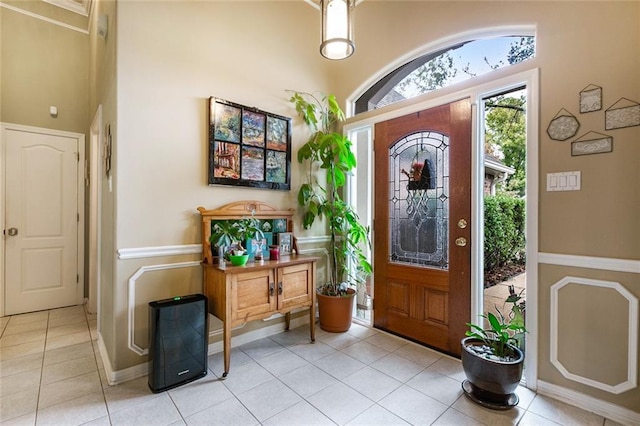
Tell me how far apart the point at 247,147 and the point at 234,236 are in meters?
0.90

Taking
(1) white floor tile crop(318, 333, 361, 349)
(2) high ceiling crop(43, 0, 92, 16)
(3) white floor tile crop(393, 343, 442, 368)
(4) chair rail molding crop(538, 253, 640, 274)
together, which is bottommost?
(1) white floor tile crop(318, 333, 361, 349)

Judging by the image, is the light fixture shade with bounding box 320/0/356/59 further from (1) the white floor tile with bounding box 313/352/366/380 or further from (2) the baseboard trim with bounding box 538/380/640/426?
(2) the baseboard trim with bounding box 538/380/640/426

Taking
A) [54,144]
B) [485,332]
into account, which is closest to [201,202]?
[485,332]

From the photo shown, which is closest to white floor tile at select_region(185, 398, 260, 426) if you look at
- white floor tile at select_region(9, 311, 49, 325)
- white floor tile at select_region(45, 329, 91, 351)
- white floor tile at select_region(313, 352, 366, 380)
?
white floor tile at select_region(313, 352, 366, 380)

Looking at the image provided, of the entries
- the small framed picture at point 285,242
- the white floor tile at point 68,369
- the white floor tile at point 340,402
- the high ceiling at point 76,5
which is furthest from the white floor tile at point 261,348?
the high ceiling at point 76,5

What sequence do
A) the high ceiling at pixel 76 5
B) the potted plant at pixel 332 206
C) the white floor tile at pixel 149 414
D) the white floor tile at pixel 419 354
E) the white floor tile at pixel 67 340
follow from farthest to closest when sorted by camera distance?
the high ceiling at pixel 76 5 → the potted plant at pixel 332 206 → the white floor tile at pixel 67 340 → the white floor tile at pixel 419 354 → the white floor tile at pixel 149 414

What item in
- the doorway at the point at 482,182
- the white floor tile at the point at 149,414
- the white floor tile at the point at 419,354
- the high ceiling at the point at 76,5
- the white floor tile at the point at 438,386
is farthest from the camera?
the high ceiling at the point at 76,5

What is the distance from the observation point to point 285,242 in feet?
9.84

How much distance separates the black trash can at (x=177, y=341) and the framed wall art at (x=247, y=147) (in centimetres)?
105

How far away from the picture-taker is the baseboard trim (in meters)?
1.74

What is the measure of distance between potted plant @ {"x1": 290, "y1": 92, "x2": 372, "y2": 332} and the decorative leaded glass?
43 cm

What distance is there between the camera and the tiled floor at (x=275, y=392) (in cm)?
178

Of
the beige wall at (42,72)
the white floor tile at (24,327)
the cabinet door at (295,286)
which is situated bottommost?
the white floor tile at (24,327)

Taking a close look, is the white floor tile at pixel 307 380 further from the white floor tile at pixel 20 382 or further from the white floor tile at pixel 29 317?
the white floor tile at pixel 29 317
